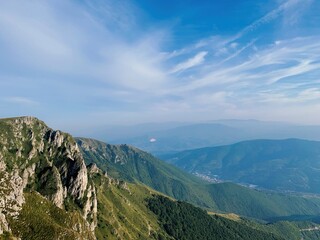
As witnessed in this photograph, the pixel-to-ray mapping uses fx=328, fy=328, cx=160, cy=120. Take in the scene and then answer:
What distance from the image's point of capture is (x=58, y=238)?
192750 millimetres

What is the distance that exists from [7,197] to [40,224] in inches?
983

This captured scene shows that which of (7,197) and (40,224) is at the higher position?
(7,197)

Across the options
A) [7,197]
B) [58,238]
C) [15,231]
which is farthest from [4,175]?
[58,238]

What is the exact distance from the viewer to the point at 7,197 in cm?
18975

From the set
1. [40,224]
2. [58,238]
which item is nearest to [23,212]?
[40,224]

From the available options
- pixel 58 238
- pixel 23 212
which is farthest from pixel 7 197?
pixel 58 238

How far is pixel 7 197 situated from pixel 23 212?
1531 cm

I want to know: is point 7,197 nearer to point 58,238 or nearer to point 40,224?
point 40,224

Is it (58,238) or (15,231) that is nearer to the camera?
(15,231)

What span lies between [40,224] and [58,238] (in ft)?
45.6

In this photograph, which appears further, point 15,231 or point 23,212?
point 23,212

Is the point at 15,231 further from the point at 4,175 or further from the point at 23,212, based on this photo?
the point at 4,175

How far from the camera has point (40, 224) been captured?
195250 millimetres

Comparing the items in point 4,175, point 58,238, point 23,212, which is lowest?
point 58,238
